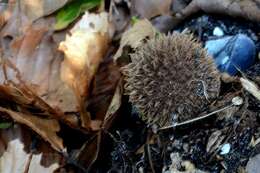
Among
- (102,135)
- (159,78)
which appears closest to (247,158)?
(159,78)

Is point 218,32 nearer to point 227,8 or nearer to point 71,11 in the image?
point 227,8

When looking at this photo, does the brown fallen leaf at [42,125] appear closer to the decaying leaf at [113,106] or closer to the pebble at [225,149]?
the decaying leaf at [113,106]

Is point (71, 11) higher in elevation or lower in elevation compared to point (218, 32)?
higher

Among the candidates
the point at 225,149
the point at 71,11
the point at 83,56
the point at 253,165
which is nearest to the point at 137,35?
the point at 83,56

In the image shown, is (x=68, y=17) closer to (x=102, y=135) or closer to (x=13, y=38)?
(x=13, y=38)

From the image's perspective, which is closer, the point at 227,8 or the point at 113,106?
Answer: the point at 113,106

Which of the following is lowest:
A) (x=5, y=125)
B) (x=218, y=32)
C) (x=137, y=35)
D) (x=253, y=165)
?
(x=253, y=165)

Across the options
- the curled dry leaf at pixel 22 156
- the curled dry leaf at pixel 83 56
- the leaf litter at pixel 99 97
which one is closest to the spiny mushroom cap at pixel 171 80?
the leaf litter at pixel 99 97
